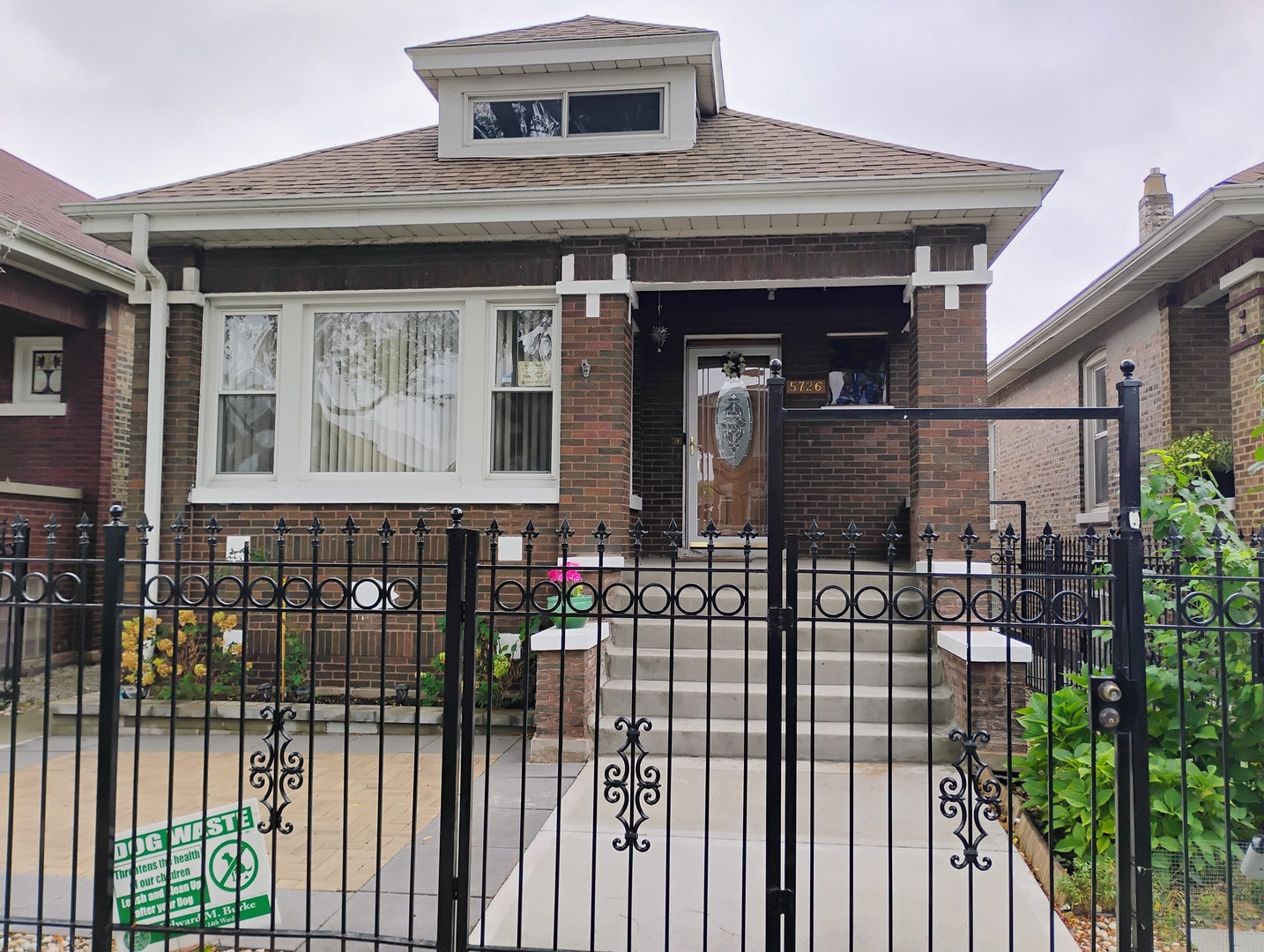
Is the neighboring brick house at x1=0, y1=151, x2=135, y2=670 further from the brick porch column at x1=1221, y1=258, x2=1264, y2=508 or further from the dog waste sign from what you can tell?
the brick porch column at x1=1221, y1=258, x2=1264, y2=508

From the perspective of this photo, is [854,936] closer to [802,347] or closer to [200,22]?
[802,347]

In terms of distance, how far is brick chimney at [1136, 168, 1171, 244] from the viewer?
12562mm

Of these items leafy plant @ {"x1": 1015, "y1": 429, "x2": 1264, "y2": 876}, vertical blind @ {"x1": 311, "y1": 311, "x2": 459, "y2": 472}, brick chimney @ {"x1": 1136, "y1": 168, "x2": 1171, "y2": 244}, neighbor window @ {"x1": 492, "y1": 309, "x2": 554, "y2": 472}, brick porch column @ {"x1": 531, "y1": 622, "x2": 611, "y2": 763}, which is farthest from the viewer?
brick chimney @ {"x1": 1136, "y1": 168, "x2": 1171, "y2": 244}

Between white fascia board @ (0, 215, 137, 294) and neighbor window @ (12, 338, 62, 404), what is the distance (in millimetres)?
1106

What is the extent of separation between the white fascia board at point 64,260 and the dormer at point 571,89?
409 cm

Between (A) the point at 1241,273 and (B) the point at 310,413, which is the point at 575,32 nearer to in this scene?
(B) the point at 310,413

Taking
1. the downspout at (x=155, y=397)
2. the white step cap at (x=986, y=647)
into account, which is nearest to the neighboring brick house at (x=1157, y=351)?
the white step cap at (x=986, y=647)

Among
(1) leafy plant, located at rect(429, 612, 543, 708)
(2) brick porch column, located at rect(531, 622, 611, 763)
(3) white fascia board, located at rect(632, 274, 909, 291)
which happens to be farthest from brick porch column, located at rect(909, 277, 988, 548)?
(1) leafy plant, located at rect(429, 612, 543, 708)

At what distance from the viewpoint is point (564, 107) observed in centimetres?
853

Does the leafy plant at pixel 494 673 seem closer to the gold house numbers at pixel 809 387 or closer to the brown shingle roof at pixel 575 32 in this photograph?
the gold house numbers at pixel 809 387

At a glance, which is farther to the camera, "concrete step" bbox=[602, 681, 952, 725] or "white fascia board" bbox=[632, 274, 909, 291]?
"white fascia board" bbox=[632, 274, 909, 291]

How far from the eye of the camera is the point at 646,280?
750cm

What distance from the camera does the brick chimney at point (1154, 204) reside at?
12.6 meters

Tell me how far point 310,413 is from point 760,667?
189 inches
